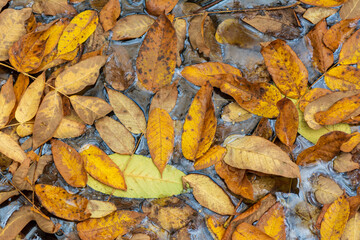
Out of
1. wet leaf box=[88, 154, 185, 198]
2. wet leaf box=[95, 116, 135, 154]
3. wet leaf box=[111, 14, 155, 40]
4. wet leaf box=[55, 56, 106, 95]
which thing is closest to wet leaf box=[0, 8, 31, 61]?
wet leaf box=[55, 56, 106, 95]

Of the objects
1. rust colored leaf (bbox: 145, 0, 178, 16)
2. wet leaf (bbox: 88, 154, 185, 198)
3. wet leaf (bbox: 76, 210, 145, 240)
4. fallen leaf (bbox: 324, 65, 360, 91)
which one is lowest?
wet leaf (bbox: 76, 210, 145, 240)

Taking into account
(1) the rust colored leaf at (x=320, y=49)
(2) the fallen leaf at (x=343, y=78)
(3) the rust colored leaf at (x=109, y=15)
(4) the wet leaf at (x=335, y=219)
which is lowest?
(4) the wet leaf at (x=335, y=219)

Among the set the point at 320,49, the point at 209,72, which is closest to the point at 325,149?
the point at 320,49

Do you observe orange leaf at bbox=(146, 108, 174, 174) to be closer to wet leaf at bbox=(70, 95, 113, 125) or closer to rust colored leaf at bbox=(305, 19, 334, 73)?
wet leaf at bbox=(70, 95, 113, 125)

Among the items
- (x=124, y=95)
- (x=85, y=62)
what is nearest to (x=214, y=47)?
(x=124, y=95)

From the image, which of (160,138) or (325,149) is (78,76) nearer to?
(160,138)

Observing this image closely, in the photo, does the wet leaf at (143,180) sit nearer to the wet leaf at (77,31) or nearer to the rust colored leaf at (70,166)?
the rust colored leaf at (70,166)

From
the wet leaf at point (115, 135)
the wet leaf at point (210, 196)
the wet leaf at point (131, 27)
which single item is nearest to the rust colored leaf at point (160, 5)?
the wet leaf at point (131, 27)
